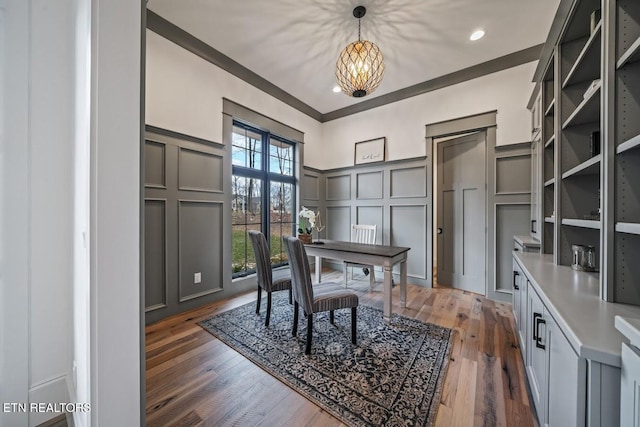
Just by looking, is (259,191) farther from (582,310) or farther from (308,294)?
(582,310)

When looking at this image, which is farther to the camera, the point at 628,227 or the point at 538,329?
the point at 538,329

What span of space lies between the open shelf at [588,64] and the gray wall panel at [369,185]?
2599 mm

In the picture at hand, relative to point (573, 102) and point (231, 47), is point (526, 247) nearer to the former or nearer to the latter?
point (573, 102)

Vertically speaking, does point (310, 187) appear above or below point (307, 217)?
above

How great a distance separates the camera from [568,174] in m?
1.67

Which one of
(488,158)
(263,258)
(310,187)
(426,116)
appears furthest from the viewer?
(310,187)

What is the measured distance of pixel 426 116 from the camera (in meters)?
3.75

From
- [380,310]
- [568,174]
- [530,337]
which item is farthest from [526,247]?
[380,310]

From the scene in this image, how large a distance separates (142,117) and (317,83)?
11.1ft

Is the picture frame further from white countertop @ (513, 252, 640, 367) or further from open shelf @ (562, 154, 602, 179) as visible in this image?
white countertop @ (513, 252, 640, 367)

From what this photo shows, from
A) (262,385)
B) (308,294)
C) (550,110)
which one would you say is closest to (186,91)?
(308,294)

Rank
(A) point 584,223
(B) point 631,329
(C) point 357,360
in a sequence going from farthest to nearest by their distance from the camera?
(C) point 357,360
(A) point 584,223
(B) point 631,329

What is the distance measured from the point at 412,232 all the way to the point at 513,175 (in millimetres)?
1530

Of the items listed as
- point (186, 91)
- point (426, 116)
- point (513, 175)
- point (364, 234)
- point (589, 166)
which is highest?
point (426, 116)
